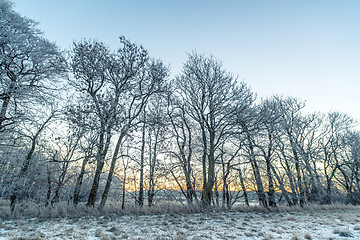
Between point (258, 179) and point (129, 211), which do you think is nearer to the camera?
point (129, 211)

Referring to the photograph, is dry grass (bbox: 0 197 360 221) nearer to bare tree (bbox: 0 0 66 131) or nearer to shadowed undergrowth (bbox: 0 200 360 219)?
shadowed undergrowth (bbox: 0 200 360 219)

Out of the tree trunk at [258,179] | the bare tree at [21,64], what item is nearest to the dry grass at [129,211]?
the tree trunk at [258,179]

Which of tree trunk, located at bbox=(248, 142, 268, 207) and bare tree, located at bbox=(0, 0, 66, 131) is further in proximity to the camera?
tree trunk, located at bbox=(248, 142, 268, 207)

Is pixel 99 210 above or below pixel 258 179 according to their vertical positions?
below

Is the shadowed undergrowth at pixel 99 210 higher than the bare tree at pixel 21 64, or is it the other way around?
the bare tree at pixel 21 64

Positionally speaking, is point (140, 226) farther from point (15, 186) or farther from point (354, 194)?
point (354, 194)

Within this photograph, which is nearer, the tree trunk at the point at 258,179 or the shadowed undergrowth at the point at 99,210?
the shadowed undergrowth at the point at 99,210

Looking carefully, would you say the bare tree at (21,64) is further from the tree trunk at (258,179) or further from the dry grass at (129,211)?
the tree trunk at (258,179)

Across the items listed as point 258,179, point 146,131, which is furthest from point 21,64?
point 258,179

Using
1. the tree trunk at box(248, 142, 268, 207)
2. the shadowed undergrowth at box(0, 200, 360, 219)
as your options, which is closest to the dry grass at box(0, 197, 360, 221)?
the shadowed undergrowth at box(0, 200, 360, 219)

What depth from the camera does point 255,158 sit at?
13055 mm

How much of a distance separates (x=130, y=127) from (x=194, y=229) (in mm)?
5632

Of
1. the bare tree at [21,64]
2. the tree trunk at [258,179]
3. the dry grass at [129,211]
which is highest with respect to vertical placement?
the bare tree at [21,64]

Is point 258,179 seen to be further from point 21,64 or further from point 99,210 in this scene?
point 21,64
